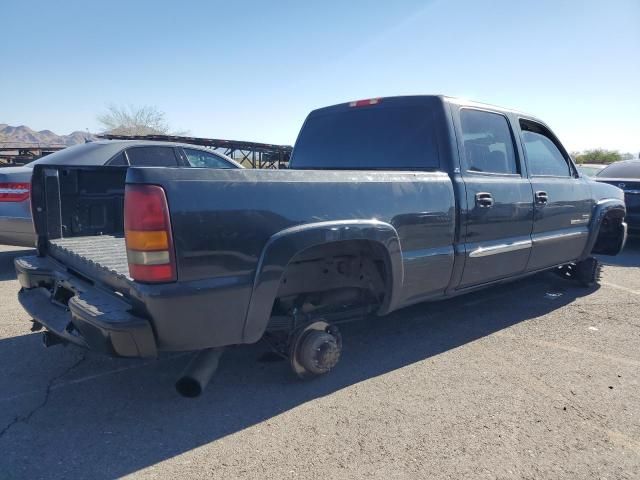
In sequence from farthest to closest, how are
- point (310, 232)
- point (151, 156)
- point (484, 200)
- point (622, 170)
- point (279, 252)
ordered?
point (622, 170), point (151, 156), point (484, 200), point (310, 232), point (279, 252)

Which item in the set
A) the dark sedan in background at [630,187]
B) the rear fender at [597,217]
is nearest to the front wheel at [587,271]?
the rear fender at [597,217]

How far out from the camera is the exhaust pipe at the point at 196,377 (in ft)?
9.01

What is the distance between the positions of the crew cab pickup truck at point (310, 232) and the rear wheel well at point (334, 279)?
1 centimetres

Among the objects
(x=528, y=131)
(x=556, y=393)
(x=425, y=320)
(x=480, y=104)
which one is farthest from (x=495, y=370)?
(x=528, y=131)

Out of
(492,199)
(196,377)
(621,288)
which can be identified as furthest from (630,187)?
(196,377)

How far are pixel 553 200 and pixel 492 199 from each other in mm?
1185

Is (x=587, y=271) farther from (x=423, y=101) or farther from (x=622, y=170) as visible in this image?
(x=622, y=170)

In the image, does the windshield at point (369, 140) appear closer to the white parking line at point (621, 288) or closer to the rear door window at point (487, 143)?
the rear door window at point (487, 143)

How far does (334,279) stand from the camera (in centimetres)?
329

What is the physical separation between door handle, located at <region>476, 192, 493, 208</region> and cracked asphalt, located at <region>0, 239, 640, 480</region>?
47.2 inches

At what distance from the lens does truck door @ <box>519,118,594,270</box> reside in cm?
452

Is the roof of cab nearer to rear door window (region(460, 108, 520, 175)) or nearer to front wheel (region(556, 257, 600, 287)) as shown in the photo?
rear door window (region(460, 108, 520, 175))

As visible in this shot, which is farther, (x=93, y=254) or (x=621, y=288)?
(x=621, y=288)

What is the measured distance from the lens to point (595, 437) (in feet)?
8.54
